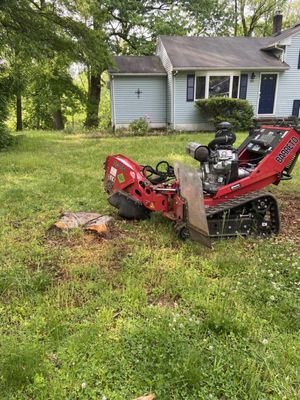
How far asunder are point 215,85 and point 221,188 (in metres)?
14.0

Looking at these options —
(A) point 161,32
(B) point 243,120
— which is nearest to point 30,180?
(B) point 243,120

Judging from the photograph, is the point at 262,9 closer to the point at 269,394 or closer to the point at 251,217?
the point at 251,217

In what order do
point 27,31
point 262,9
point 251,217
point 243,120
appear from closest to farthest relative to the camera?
point 251,217 → point 27,31 → point 243,120 → point 262,9

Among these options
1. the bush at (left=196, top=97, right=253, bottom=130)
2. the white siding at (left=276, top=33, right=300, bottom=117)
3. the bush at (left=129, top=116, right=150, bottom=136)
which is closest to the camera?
the bush at (left=196, top=97, right=253, bottom=130)

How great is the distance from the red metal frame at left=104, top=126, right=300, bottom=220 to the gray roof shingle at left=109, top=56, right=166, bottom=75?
1333cm

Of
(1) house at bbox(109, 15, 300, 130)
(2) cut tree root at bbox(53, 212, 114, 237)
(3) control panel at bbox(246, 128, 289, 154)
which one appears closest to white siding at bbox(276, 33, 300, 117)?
(1) house at bbox(109, 15, 300, 130)

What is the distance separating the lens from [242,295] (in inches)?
116

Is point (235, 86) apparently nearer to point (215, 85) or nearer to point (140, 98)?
point (215, 85)

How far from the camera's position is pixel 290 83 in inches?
692

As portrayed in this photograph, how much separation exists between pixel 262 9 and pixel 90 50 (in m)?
25.0

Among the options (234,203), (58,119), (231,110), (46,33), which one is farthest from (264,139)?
(58,119)

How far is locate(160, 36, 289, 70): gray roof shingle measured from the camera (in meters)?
16.1

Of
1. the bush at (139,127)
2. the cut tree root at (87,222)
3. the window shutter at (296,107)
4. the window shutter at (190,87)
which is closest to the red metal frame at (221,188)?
the cut tree root at (87,222)

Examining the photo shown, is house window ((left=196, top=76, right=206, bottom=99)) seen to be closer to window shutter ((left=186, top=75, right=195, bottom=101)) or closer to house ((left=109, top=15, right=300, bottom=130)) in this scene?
house ((left=109, top=15, right=300, bottom=130))
